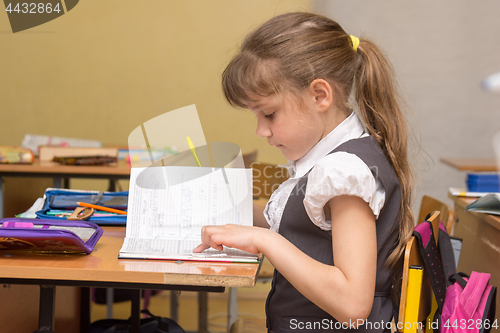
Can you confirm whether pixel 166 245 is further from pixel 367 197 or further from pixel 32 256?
pixel 367 197

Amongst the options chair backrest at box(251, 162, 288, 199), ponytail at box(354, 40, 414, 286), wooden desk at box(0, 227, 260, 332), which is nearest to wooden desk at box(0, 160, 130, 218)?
chair backrest at box(251, 162, 288, 199)

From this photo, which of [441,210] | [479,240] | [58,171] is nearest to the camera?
[441,210]

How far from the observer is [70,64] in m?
3.36

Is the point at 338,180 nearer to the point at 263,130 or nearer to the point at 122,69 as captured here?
the point at 263,130

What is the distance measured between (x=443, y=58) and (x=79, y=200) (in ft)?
9.19

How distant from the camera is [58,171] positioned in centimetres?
213

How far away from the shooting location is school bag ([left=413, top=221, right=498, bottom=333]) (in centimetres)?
93

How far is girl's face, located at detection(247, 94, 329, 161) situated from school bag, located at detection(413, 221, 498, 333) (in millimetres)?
272

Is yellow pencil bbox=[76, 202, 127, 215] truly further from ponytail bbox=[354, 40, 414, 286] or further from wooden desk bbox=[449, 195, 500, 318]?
wooden desk bbox=[449, 195, 500, 318]

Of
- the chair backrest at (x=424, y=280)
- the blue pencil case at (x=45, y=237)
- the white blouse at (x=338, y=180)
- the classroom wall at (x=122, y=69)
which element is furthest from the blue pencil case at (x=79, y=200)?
the classroom wall at (x=122, y=69)

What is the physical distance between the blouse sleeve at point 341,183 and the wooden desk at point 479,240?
767 mm

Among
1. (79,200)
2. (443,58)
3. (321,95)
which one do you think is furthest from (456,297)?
(443,58)

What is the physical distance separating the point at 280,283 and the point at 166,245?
0.77 ft

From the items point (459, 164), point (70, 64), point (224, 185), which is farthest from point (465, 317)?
point (70, 64)
